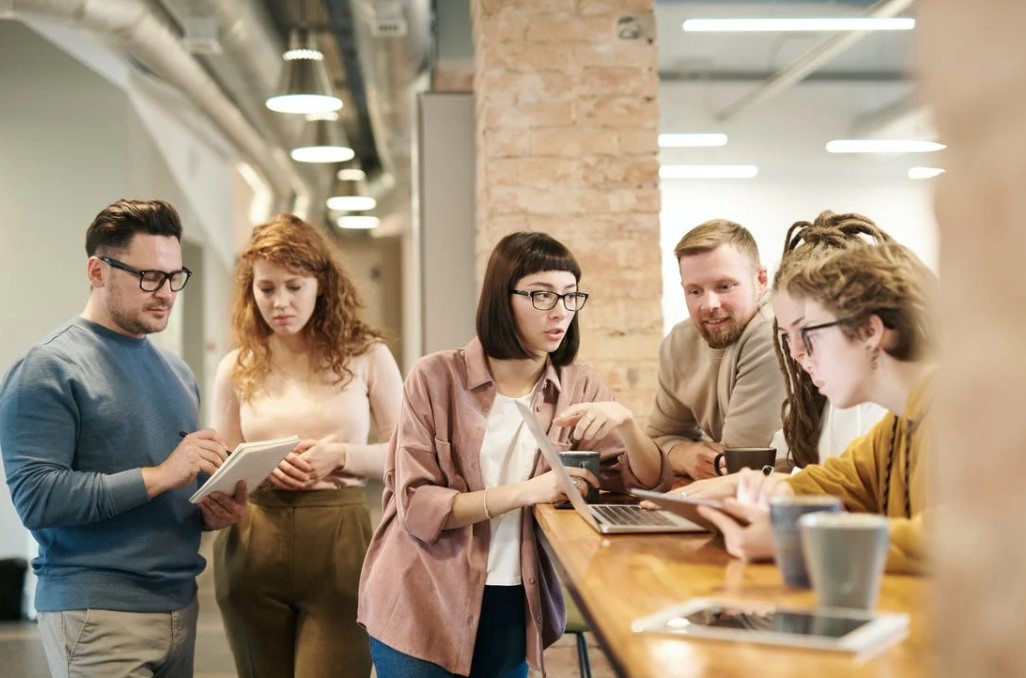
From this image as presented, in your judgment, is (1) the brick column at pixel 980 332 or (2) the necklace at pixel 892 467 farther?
(2) the necklace at pixel 892 467

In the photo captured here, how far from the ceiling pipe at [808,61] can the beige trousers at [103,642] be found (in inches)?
179

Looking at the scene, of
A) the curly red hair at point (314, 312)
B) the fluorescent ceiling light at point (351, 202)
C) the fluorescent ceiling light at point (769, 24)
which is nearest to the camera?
the curly red hair at point (314, 312)

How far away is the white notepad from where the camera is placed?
93.3 inches

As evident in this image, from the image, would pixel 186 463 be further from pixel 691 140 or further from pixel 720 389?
pixel 691 140

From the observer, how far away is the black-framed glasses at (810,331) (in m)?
1.55

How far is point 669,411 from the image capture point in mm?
3154

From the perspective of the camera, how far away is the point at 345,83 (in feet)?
31.7

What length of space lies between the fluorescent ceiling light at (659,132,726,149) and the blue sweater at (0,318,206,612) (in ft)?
23.7

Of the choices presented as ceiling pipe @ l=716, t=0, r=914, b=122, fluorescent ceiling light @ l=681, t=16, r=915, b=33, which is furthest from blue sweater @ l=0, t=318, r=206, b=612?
ceiling pipe @ l=716, t=0, r=914, b=122

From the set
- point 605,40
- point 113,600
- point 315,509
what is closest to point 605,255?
point 605,40

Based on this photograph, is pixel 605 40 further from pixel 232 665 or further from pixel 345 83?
pixel 345 83

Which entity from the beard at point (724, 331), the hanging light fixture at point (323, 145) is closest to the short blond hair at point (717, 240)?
the beard at point (724, 331)

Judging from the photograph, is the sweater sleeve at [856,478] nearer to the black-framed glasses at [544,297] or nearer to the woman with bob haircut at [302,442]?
the black-framed glasses at [544,297]

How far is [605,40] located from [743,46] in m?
5.81
